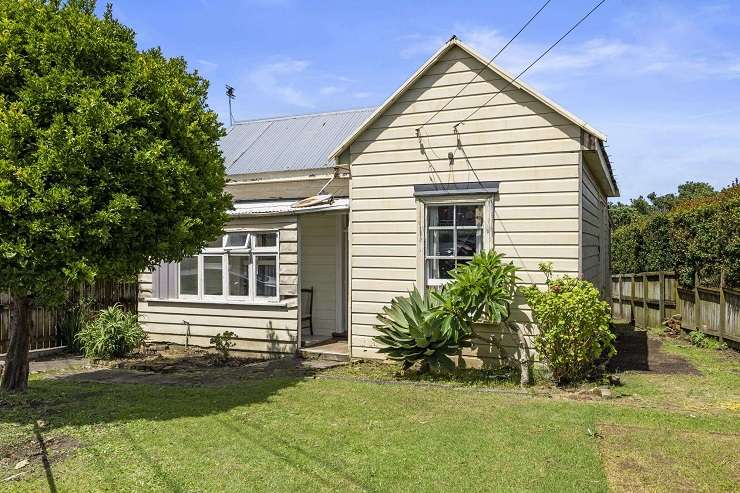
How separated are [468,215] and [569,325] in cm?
259

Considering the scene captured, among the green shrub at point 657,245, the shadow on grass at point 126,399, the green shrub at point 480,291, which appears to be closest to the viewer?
the shadow on grass at point 126,399

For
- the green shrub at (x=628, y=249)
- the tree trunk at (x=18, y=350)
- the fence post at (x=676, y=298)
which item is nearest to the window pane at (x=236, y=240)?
the tree trunk at (x=18, y=350)

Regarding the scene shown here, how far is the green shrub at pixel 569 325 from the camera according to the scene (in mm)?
7902

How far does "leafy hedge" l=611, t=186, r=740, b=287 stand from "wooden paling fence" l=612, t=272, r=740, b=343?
293 mm

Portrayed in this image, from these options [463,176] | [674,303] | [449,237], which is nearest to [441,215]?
[449,237]

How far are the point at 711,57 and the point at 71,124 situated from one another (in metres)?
9.88

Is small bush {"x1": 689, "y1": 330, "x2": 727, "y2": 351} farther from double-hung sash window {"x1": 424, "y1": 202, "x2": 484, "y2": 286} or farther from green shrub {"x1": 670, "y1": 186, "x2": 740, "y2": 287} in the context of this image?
double-hung sash window {"x1": 424, "y1": 202, "x2": 484, "y2": 286}

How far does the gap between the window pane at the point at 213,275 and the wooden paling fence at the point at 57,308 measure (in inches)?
86.3

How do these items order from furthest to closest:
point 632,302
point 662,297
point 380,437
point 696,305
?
point 632,302, point 662,297, point 696,305, point 380,437

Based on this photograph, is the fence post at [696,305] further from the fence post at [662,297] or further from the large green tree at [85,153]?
the large green tree at [85,153]

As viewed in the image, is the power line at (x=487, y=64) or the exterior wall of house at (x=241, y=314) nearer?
the power line at (x=487, y=64)

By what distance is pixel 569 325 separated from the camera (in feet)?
26.1

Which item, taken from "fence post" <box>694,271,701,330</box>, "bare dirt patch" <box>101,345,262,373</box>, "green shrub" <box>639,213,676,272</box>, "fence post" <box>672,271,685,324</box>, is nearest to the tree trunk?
"bare dirt patch" <box>101,345,262,373</box>

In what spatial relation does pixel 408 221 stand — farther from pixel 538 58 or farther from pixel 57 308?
pixel 57 308
